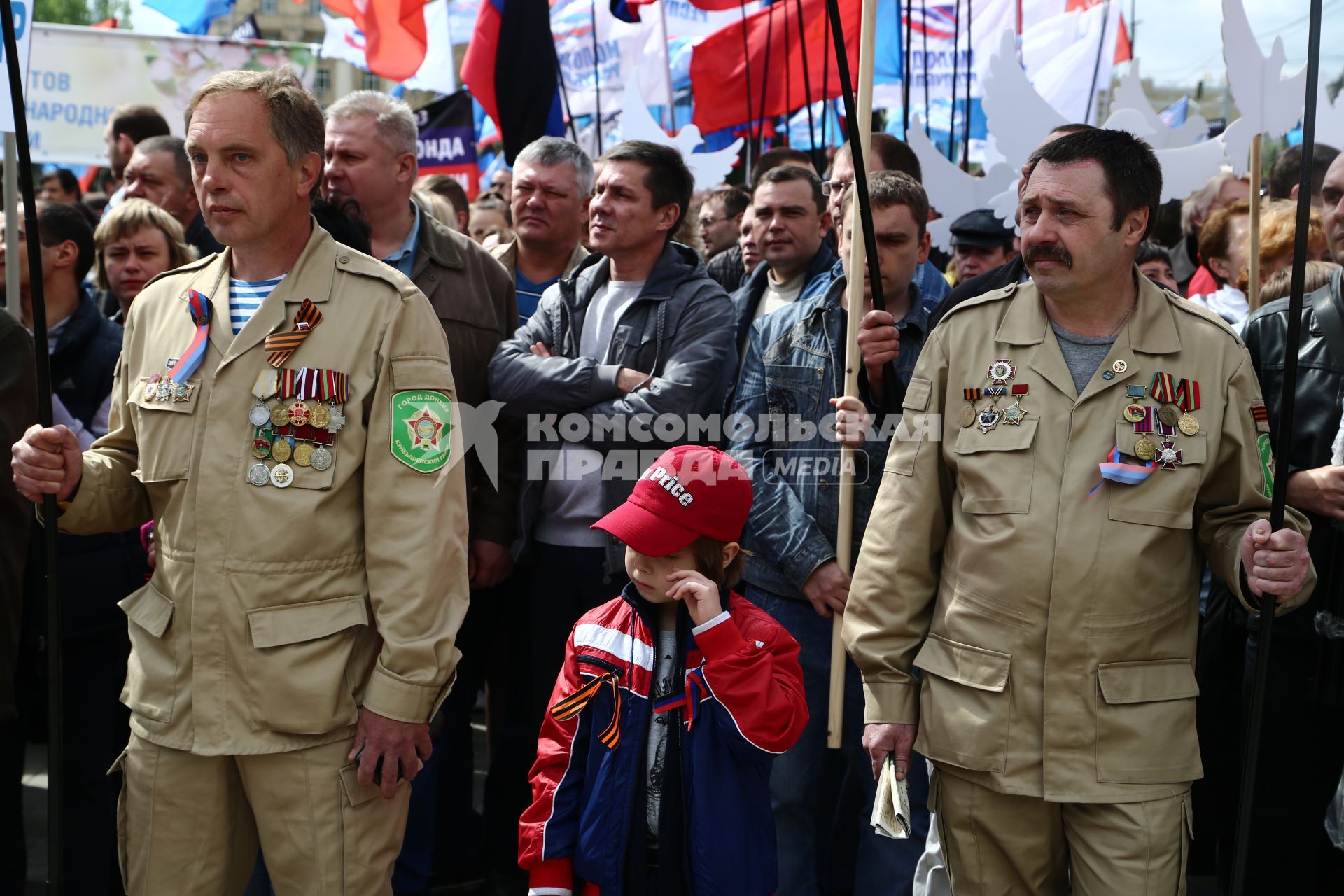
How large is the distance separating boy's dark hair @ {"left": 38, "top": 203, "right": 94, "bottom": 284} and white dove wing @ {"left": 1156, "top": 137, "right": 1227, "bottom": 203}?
4042 mm

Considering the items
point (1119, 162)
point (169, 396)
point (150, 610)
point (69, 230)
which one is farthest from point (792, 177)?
point (150, 610)

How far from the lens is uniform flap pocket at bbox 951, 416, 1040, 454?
2918 mm

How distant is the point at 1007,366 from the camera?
3006 mm

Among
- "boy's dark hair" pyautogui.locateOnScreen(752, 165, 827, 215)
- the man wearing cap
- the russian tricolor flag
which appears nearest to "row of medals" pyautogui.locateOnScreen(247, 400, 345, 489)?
"boy's dark hair" pyautogui.locateOnScreen(752, 165, 827, 215)

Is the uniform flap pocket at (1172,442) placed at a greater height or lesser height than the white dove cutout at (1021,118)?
lesser

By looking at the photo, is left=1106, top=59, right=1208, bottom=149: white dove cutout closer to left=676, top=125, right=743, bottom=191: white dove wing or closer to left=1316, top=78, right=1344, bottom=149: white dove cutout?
left=1316, top=78, right=1344, bottom=149: white dove cutout

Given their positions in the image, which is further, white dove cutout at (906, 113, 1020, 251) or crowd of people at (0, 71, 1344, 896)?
white dove cutout at (906, 113, 1020, 251)

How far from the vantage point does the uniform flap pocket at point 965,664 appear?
113 inches

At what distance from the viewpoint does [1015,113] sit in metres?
5.46

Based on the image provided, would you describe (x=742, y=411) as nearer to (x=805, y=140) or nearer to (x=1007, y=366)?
(x=1007, y=366)

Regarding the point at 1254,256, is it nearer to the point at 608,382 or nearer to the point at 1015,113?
the point at 1015,113

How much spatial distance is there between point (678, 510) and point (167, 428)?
1.16 meters

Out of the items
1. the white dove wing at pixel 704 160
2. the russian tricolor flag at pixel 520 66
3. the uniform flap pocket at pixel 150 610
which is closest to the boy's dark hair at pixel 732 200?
the white dove wing at pixel 704 160

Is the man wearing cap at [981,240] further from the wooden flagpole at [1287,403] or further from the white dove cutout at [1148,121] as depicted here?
the wooden flagpole at [1287,403]
